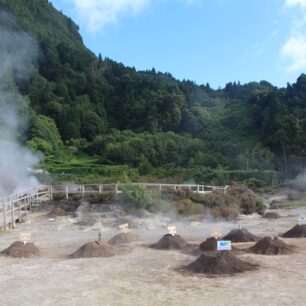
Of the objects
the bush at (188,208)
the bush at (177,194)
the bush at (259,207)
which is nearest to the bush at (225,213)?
the bush at (188,208)

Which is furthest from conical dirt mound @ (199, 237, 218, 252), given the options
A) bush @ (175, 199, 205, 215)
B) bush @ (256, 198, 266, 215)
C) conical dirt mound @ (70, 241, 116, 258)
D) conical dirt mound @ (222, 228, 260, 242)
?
bush @ (256, 198, 266, 215)

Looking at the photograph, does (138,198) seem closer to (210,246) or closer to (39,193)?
(39,193)

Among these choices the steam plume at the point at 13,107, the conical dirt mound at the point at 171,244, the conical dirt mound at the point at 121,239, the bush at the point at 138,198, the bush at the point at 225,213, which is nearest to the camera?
the conical dirt mound at the point at 171,244

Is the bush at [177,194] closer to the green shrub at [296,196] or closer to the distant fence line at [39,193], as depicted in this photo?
the distant fence line at [39,193]

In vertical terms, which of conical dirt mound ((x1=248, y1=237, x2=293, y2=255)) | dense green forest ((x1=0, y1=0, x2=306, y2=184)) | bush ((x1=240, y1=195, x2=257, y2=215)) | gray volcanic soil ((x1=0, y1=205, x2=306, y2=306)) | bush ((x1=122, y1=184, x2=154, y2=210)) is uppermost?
dense green forest ((x1=0, y1=0, x2=306, y2=184))

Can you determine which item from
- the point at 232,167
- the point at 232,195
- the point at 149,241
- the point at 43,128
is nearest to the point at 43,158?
the point at 43,128

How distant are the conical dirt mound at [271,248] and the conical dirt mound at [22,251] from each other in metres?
6.44

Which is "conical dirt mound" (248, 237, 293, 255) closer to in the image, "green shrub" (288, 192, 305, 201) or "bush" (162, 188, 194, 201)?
"bush" (162, 188, 194, 201)

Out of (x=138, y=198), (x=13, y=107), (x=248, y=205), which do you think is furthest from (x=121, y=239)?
(x=13, y=107)

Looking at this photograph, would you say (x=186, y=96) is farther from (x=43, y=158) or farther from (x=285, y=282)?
(x=285, y=282)

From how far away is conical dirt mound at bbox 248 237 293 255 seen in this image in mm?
14492

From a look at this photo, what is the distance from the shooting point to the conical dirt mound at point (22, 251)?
1521 cm

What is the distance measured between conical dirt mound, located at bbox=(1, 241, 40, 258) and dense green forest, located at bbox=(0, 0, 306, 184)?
1254 inches

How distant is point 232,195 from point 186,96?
67188mm
